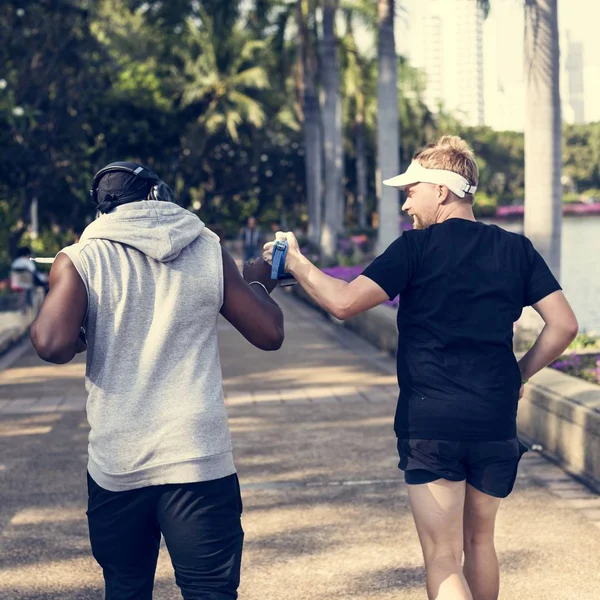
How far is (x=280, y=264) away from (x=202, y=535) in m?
0.96

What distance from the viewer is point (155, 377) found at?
3189 mm

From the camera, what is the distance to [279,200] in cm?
6444

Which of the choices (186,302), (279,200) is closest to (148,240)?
(186,302)

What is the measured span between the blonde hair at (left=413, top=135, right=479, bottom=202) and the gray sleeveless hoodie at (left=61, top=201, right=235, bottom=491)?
0.94 metres

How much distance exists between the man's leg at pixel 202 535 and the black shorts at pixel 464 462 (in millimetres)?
725

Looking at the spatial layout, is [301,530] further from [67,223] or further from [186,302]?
[67,223]

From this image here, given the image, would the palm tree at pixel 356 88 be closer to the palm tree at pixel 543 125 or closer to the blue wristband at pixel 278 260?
the palm tree at pixel 543 125

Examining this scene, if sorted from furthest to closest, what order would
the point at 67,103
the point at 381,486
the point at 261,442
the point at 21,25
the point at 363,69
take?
the point at 363,69 < the point at 67,103 < the point at 21,25 < the point at 261,442 < the point at 381,486

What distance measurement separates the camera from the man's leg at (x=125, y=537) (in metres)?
3.24

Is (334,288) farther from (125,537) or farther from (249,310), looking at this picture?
(125,537)

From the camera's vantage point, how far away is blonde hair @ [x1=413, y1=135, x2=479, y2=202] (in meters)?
3.80

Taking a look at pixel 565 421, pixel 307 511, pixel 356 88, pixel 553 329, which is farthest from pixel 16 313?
pixel 356 88


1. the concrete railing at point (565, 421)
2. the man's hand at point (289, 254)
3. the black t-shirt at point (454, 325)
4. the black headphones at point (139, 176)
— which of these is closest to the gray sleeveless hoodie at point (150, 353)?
the black headphones at point (139, 176)

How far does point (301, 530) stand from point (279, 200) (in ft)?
193
